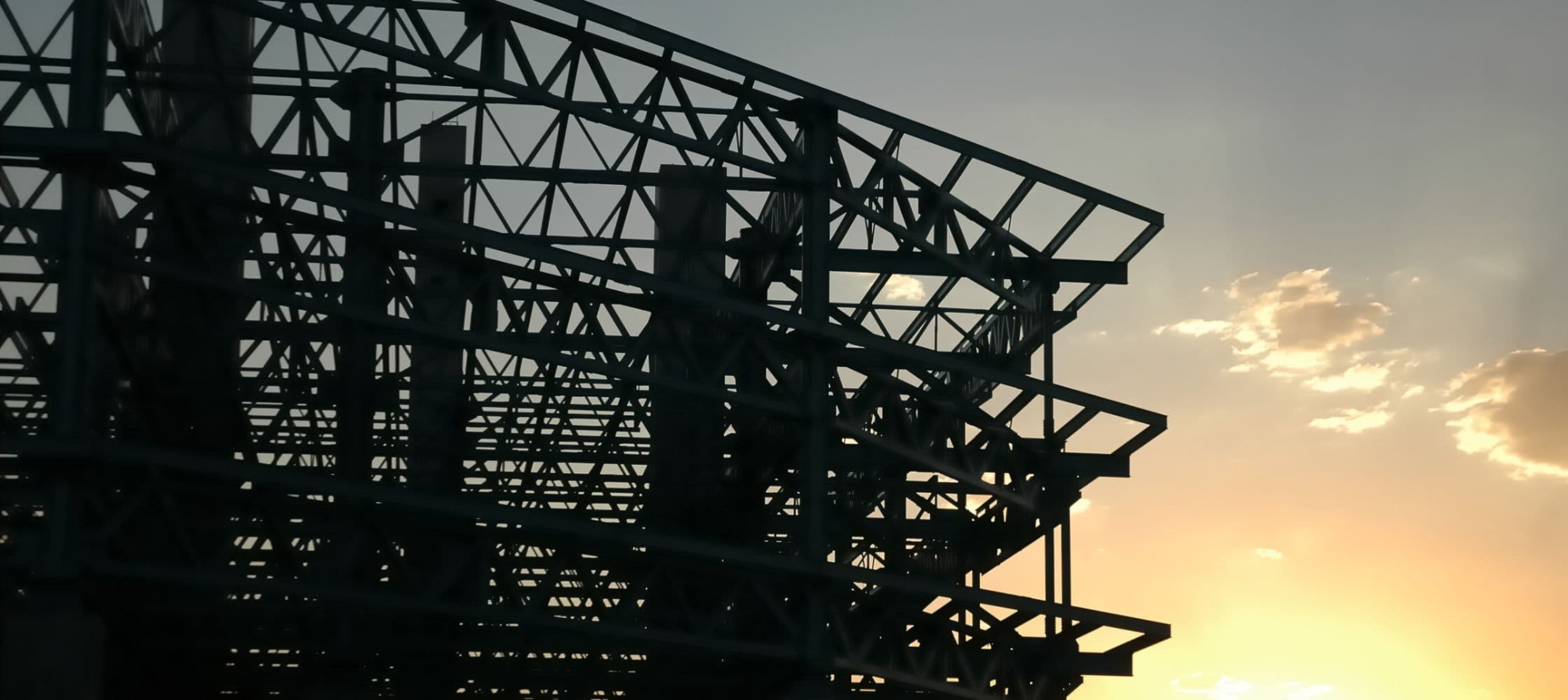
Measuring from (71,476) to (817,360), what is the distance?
8.79 metres

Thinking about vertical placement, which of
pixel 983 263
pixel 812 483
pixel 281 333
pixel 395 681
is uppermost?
pixel 983 263

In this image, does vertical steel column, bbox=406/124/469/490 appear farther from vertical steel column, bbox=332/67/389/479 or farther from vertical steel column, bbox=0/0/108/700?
vertical steel column, bbox=0/0/108/700

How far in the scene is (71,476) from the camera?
1909cm

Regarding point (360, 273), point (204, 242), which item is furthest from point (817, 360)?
point (204, 242)

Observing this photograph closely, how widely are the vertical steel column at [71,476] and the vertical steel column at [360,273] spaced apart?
387 cm

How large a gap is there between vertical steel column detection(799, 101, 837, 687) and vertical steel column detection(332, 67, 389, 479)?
16.8 feet

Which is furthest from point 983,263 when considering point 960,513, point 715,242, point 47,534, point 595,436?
point 47,534

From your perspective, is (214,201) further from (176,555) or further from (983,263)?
(983,263)

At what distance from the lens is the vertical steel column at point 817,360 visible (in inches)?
923

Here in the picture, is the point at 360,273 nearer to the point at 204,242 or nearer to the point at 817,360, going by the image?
the point at 204,242

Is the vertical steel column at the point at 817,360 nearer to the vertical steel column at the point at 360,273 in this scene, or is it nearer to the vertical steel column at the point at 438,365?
the vertical steel column at the point at 438,365

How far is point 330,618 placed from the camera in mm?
23406

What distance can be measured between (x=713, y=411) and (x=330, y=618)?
7694mm

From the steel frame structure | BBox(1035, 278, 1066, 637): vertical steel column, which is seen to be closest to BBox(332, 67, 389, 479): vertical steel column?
the steel frame structure
